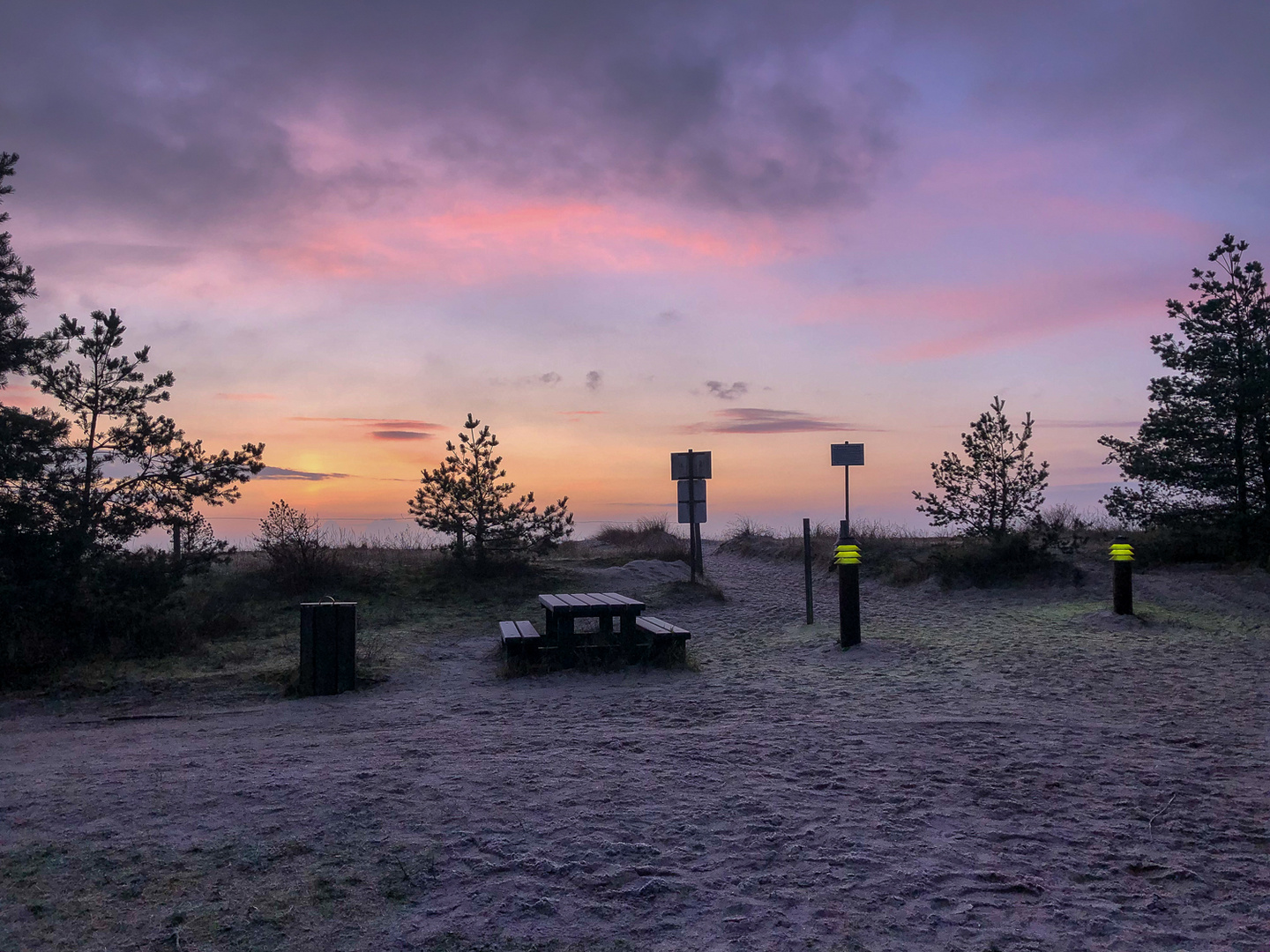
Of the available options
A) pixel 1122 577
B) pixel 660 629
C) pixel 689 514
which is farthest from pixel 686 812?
pixel 689 514

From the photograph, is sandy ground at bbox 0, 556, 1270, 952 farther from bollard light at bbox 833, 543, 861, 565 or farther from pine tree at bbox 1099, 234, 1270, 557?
pine tree at bbox 1099, 234, 1270, 557

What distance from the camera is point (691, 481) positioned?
56.0 feet

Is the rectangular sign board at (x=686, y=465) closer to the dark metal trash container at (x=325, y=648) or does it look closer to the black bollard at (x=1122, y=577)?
the black bollard at (x=1122, y=577)

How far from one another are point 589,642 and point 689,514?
7.25m

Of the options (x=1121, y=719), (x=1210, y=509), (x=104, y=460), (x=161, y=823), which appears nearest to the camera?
(x=161, y=823)

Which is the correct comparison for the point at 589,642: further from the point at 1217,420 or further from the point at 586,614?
the point at 1217,420

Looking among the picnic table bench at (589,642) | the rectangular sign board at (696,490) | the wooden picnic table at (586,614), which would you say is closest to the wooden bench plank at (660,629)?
the picnic table bench at (589,642)

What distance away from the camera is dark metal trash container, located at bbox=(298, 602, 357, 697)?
818cm

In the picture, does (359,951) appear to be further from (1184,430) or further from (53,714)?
(1184,430)

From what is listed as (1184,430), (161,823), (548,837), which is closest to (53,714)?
(161,823)

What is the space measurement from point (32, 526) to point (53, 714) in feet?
11.4

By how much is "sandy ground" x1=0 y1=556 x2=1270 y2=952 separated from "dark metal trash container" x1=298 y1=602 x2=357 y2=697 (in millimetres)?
321

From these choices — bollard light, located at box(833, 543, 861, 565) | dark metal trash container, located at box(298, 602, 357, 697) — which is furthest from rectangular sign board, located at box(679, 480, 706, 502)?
dark metal trash container, located at box(298, 602, 357, 697)

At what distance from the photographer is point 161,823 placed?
14.5ft
